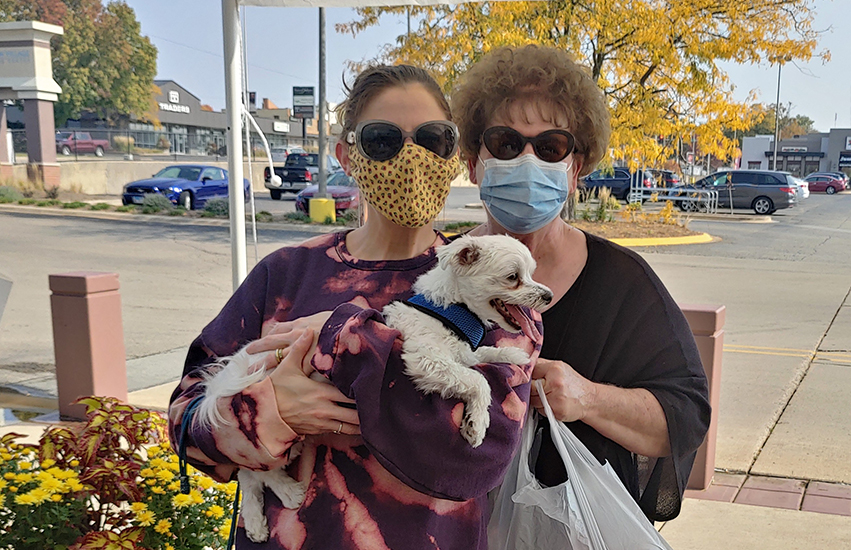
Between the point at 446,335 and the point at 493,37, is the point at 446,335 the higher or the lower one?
the lower one

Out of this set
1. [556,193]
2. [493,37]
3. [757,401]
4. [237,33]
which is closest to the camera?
[556,193]

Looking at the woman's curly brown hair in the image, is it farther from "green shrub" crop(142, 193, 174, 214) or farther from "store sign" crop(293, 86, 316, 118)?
"green shrub" crop(142, 193, 174, 214)

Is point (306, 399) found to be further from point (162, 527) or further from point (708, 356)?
point (708, 356)

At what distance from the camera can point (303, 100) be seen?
20750mm

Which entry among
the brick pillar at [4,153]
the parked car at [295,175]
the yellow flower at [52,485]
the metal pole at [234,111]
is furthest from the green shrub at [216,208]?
the yellow flower at [52,485]

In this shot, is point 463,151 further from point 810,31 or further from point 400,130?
point 810,31

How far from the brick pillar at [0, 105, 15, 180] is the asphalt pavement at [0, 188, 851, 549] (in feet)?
31.7

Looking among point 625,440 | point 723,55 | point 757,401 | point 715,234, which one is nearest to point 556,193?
point 625,440

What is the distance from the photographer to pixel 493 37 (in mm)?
15922

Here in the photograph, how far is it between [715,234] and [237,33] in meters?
22.7

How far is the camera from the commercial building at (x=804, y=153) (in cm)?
8194

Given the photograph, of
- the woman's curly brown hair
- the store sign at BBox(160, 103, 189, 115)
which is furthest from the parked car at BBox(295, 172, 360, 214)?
the store sign at BBox(160, 103, 189, 115)

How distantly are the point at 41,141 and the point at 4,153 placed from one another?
2.15m

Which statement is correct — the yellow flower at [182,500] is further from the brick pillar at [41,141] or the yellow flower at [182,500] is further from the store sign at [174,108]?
the store sign at [174,108]
